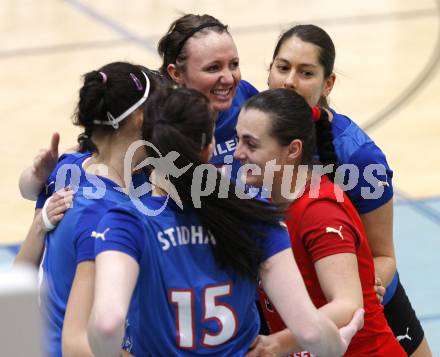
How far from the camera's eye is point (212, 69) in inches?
139

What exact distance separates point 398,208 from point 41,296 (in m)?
3.69

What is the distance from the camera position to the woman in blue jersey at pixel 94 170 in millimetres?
2561

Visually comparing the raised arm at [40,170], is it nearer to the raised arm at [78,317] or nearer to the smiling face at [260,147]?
the smiling face at [260,147]

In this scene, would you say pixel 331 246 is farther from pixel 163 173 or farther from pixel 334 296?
pixel 163 173

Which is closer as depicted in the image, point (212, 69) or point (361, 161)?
point (361, 161)

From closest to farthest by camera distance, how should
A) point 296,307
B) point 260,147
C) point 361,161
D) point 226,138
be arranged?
1. point 296,307
2. point 260,147
3. point 361,161
4. point 226,138

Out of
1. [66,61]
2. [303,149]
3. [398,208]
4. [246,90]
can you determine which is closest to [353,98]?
[398,208]

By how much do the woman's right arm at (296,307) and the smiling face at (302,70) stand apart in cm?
126

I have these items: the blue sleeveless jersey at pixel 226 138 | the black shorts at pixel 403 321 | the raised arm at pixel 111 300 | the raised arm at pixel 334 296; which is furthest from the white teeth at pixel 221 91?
the raised arm at pixel 111 300

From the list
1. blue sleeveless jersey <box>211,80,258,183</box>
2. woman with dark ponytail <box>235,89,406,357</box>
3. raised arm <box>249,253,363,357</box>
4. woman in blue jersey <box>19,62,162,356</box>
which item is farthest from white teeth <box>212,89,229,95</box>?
raised arm <box>249,253,363,357</box>

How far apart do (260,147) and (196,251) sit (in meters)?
0.56

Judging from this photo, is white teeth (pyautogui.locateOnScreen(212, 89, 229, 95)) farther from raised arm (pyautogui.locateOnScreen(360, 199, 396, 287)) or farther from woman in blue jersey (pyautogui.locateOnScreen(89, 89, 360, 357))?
woman in blue jersey (pyautogui.locateOnScreen(89, 89, 360, 357))

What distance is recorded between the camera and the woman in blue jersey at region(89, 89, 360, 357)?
2.30m

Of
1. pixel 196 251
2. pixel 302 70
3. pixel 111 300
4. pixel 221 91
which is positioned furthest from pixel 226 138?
pixel 111 300
